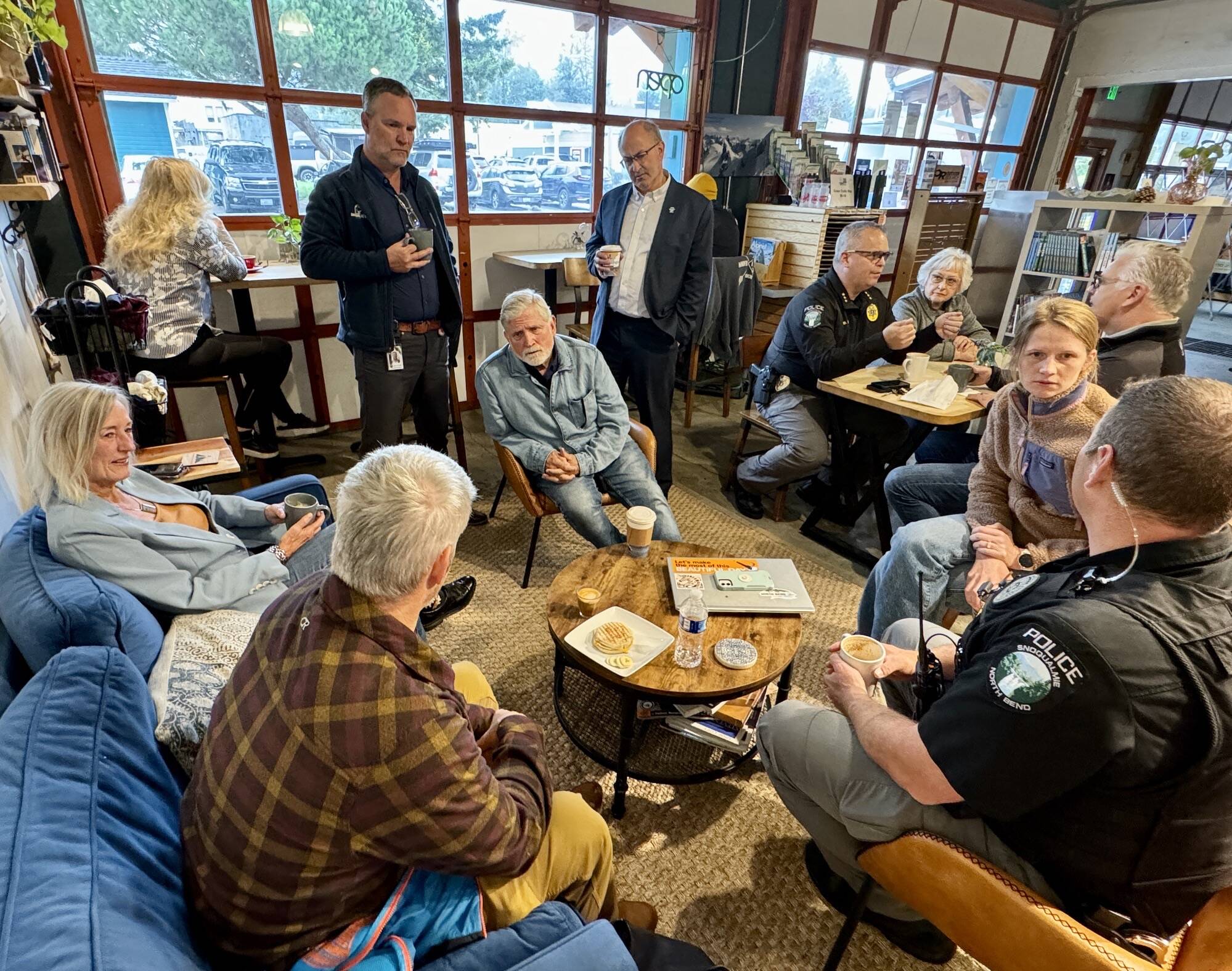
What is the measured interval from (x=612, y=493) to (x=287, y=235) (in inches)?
90.3

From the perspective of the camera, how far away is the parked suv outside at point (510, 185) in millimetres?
4035

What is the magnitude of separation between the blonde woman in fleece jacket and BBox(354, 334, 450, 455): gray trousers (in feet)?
6.41

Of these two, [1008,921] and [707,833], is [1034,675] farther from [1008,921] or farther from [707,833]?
[707,833]

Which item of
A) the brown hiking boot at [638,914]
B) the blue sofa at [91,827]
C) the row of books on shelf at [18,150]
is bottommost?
the brown hiking boot at [638,914]

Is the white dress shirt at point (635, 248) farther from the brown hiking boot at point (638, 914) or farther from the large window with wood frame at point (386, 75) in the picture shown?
the brown hiking boot at point (638, 914)

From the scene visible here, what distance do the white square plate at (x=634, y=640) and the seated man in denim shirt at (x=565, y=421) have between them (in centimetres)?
73

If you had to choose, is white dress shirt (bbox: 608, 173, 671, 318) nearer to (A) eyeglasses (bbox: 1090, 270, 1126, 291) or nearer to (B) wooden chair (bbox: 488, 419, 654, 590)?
(B) wooden chair (bbox: 488, 419, 654, 590)

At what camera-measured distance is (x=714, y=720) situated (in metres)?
1.63

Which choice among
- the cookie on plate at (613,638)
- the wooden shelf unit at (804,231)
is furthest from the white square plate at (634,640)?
the wooden shelf unit at (804,231)

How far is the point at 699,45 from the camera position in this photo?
433cm

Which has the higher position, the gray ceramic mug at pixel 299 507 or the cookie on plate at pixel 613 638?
the gray ceramic mug at pixel 299 507

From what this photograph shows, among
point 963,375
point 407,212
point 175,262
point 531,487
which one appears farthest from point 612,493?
point 175,262

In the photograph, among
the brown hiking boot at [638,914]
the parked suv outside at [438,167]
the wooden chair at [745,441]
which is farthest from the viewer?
the parked suv outside at [438,167]

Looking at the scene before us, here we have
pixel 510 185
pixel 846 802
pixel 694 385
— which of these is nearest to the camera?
pixel 846 802
